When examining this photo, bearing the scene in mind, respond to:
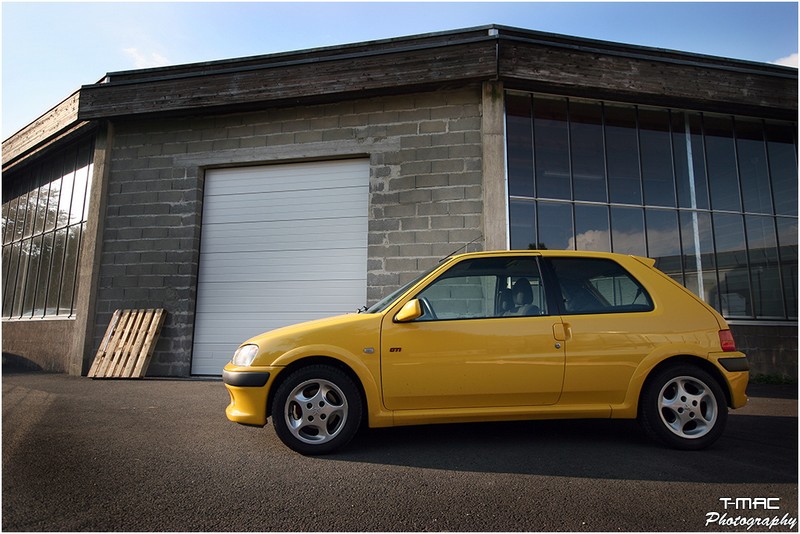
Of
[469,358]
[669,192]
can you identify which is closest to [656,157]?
[669,192]

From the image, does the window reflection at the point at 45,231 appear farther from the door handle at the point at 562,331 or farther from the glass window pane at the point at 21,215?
the door handle at the point at 562,331

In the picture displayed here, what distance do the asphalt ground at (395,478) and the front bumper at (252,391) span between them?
0.27 meters

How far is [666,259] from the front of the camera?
28.5 feet

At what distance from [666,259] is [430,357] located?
6.64 metres

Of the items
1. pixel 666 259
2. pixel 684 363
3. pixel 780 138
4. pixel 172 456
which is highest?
pixel 780 138

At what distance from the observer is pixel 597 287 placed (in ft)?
13.7

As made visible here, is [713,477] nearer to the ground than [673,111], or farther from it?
nearer to the ground

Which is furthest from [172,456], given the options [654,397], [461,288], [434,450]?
[654,397]

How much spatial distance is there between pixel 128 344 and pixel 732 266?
10.7 metres

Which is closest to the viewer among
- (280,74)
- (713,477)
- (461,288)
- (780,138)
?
(713,477)

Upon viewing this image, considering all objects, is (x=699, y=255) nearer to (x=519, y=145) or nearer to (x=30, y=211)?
(x=519, y=145)

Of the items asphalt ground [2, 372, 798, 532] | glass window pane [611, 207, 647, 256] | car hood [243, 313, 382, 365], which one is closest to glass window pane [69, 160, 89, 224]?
asphalt ground [2, 372, 798, 532]

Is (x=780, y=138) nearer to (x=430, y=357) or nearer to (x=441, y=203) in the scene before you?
(x=441, y=203)

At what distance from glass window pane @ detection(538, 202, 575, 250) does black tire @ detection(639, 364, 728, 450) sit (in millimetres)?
4290
